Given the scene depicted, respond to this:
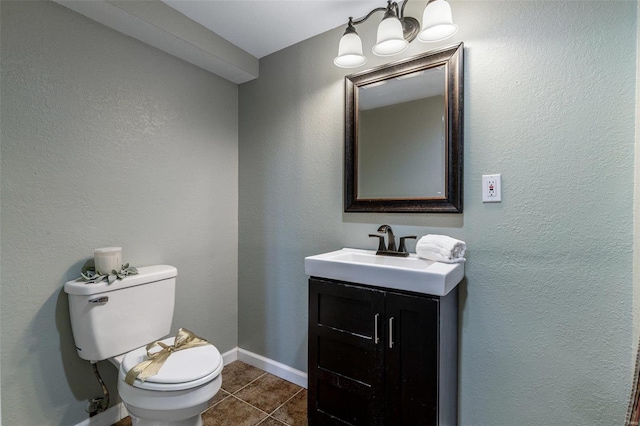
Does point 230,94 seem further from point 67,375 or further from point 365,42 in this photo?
point 67,375

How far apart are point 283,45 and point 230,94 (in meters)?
0.56

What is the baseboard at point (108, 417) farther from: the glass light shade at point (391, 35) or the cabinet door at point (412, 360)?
the glass light shade at point (391, 35)

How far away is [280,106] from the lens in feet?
6.92

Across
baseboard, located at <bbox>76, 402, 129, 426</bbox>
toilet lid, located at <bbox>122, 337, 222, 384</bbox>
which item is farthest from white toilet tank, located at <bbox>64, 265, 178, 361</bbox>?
baseboard, located at <bbox>76, 402, 129, 426</bbox>

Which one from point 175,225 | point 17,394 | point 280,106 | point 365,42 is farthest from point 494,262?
point 17,394

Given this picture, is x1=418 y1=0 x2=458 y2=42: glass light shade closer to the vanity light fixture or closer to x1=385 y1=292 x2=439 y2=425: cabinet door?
the vanity light fixture

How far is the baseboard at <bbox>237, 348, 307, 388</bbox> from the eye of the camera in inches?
78.6

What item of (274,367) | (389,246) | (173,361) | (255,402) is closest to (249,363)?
(274,367)

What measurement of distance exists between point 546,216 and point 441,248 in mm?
441

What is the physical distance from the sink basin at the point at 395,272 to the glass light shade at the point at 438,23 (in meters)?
1.05

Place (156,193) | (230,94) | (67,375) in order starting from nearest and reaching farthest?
(67,375)
(156,193)
(230,94)

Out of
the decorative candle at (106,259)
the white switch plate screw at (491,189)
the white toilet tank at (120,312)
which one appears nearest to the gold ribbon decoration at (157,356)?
the white toilet tank at (120,312)

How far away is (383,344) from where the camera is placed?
50.6 inches

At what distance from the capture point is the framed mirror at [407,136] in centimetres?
146
